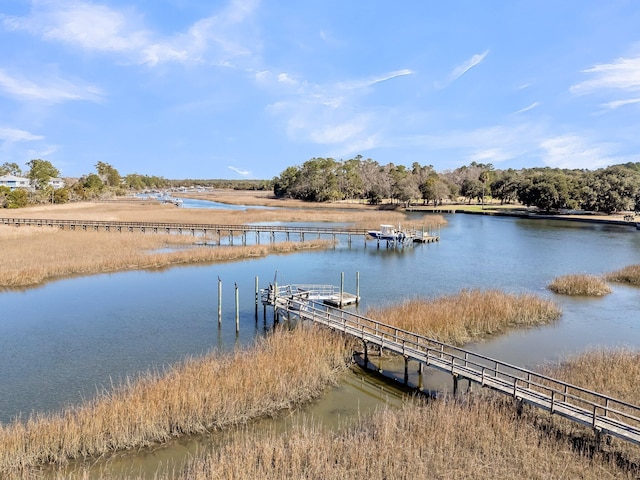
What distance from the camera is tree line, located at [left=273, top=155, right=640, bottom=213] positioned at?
9738cm

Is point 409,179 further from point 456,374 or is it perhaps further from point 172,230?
point 456,374

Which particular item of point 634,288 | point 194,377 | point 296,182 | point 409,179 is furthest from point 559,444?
point 296,182

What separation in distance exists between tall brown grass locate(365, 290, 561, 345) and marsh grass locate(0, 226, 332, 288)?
2520cm

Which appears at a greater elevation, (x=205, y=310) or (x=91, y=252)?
(x=91, y=252)

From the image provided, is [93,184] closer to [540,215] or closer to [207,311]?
[540,215]

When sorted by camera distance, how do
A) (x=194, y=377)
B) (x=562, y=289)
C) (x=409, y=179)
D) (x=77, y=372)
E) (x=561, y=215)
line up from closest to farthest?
(x=194, y=377) → (x=77, y=372) → (x=562, y=289) → (x=561, y=215) → (x=409, y=179)

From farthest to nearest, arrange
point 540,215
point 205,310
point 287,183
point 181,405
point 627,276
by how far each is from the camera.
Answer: point 287,183 → point 540,215 → point 627,276 → point 205,310 → point 181,405

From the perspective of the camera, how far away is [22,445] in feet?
37.2

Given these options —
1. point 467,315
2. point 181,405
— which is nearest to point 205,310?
point 181,405

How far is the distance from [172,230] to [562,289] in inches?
2025

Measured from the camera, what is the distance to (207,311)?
89.7 feet

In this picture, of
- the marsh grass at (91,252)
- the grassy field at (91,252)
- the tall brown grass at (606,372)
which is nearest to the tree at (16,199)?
the grassy field at (91,252)

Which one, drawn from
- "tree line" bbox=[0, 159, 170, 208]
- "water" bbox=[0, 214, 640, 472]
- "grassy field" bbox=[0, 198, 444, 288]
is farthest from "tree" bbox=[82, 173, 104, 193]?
"water" bbox=[0, 214, 640, 472]

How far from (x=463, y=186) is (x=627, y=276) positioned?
4558 inches
